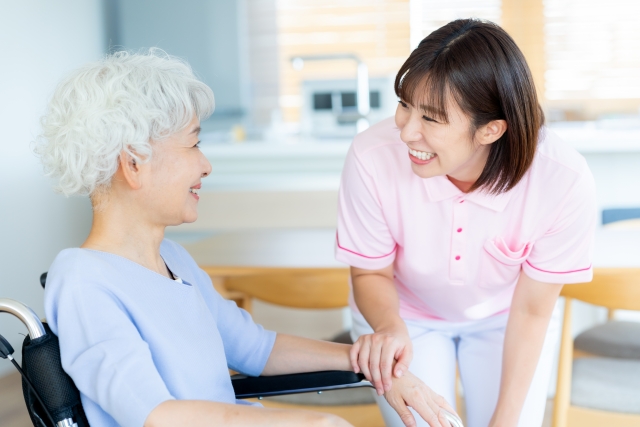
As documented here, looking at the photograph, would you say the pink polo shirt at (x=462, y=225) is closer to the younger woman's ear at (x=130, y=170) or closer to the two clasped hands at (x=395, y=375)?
the two clasped hands at (x=395, y=375)

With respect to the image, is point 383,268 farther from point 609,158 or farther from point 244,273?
point 609,158

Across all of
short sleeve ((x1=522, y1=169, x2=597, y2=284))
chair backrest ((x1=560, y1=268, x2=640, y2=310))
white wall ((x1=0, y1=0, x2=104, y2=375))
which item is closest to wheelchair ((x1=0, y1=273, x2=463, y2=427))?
short sleeve ((x1=522, y1=169, x2=597, y2=284))

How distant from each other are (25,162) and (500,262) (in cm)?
259

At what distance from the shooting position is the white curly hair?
37.9 inches

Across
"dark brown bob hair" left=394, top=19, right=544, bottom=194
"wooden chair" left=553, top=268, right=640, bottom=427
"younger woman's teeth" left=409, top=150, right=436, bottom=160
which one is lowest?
"wooden chair" left=553, top=268, right=640, bottom=427

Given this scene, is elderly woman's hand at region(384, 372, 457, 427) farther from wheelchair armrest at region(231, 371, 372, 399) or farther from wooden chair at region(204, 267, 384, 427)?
wooden chair at region(204, 267, 384, 427)

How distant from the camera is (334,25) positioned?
514 centimetres

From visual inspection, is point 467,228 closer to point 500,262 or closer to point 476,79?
point 500,262

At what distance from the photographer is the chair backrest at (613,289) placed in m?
1.45

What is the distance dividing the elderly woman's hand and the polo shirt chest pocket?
0.33 metres

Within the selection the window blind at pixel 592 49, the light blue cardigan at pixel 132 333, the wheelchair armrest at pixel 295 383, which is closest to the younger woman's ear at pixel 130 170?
the light blue cardigan at pixel 132 333

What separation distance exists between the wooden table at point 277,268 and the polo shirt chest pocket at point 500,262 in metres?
0.36

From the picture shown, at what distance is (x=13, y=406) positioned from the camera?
2598 mm

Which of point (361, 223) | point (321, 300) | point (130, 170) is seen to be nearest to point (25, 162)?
point (321, 300)
